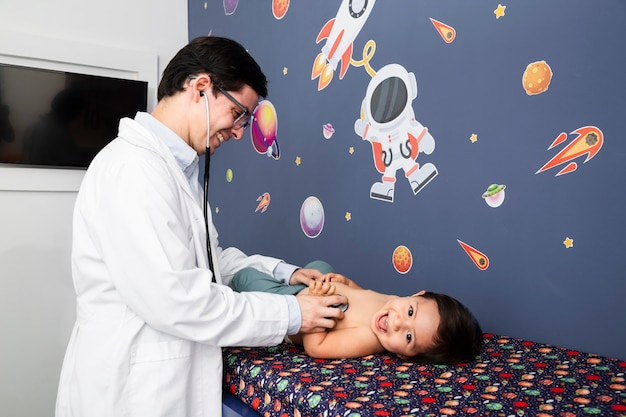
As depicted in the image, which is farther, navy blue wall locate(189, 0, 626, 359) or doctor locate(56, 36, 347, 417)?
navy blue wall locate(189, 0, 626, 359)

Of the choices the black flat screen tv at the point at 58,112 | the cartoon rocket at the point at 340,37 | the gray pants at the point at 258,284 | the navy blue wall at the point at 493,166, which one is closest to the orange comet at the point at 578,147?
the navy blue wall at the point at 493,166

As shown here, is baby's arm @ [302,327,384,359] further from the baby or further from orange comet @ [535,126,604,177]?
orange comet @ [535,126,604,177]

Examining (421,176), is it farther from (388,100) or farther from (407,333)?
(407,333)

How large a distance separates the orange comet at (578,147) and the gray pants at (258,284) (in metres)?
0.79

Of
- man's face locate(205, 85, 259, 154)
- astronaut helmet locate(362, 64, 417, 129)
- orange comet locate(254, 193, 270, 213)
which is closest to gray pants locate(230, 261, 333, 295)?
man's face locate(205, 85, 259, 154)

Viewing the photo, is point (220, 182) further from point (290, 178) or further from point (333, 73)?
point (333, 73)

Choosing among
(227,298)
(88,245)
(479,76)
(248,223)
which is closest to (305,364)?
(227,298)

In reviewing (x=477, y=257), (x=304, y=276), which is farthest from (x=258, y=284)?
(x=477, y=257)

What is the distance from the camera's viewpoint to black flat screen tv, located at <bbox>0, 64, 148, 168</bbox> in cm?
282

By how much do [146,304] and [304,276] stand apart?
60 centimetres

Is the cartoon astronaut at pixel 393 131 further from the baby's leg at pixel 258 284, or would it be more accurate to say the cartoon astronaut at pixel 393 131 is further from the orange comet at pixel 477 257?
the baby's leg at pixel 258 284

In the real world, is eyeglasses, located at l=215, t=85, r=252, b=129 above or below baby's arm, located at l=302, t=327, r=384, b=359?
above

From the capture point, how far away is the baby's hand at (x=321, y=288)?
150 cm

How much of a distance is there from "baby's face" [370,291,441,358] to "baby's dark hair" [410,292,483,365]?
2cm
